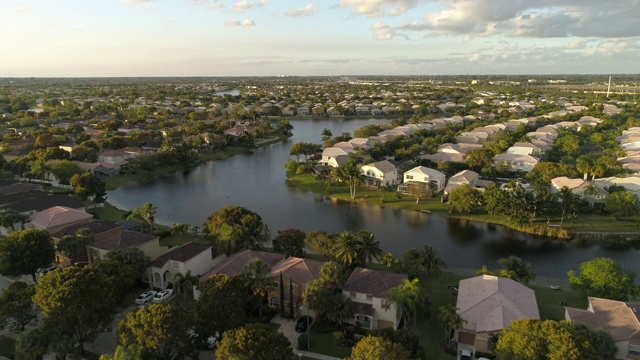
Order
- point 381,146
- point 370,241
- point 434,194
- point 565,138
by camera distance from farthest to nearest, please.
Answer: point 565,138 < point 381,146 < point 434,194 < point 370,241

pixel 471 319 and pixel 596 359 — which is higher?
pixel 596 359

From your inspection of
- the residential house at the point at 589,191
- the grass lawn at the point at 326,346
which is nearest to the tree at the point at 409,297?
the grass lawn at the point at 326,346

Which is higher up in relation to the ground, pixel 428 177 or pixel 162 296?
pixel 428 177

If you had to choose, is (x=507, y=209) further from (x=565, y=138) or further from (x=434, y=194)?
(x=565, y=138)

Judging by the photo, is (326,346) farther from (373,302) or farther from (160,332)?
(160,332)

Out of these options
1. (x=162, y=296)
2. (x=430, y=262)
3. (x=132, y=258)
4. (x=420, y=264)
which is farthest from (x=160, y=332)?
(x=430, y=262)

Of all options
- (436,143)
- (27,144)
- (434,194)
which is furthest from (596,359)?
(27,144)

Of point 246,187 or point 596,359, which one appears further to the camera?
point 246,187

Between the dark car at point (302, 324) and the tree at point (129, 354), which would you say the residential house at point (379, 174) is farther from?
the tree at point (129, 354)
